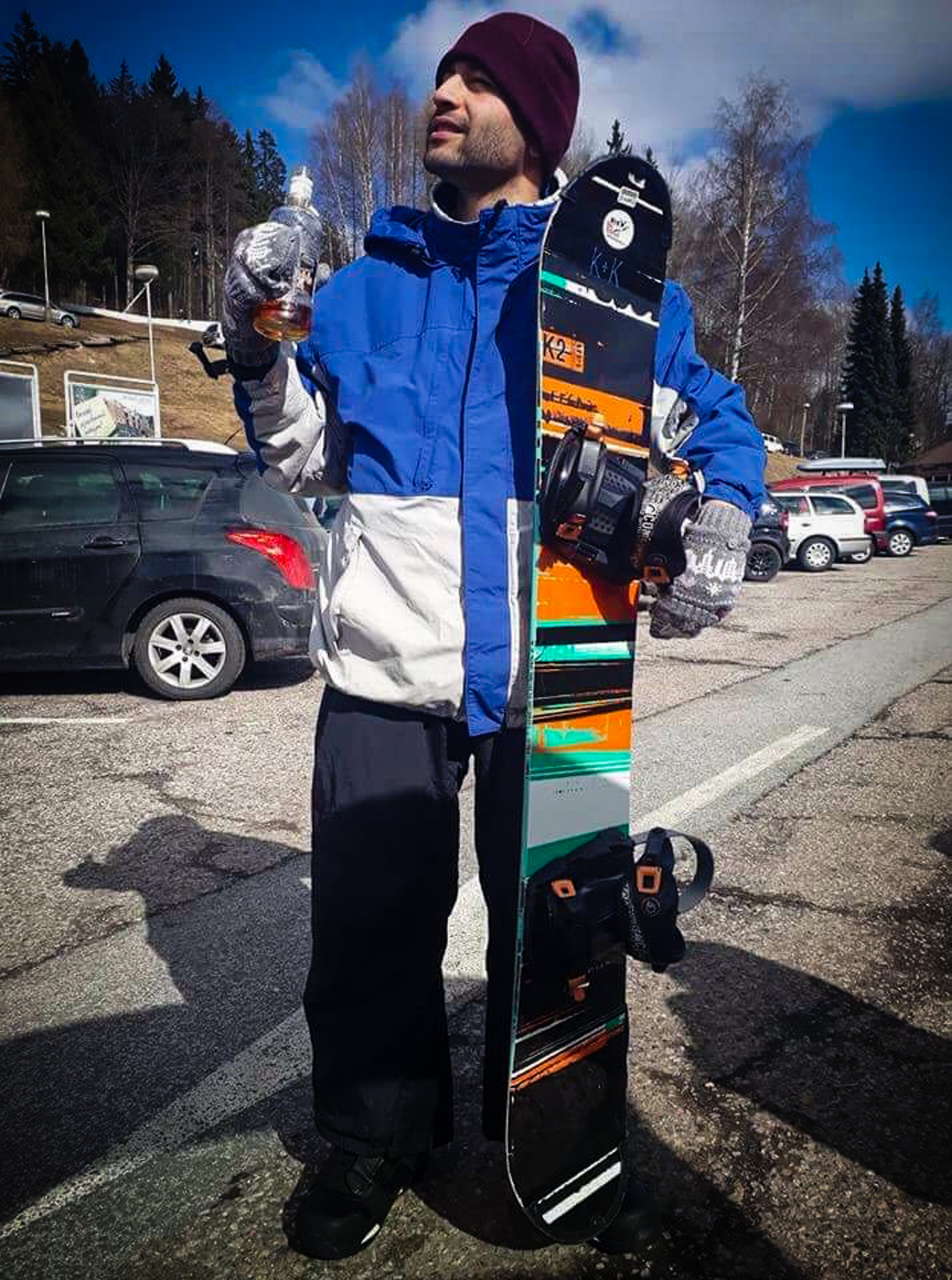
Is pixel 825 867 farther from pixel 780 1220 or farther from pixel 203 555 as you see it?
pixel 203 555

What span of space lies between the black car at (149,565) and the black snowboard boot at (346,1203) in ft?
14.1

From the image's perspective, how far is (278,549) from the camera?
5809mm

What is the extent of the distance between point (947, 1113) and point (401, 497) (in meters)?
1.86

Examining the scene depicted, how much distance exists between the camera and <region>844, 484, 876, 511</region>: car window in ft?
63.7

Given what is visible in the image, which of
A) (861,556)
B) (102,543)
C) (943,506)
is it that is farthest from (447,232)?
(943,506)

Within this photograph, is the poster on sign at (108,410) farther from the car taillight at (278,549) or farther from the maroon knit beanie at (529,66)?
the maroon knit beanie at (529,66)

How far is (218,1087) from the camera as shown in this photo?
2.03 meters

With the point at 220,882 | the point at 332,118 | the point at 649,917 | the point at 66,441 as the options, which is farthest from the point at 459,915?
the point at 332,118

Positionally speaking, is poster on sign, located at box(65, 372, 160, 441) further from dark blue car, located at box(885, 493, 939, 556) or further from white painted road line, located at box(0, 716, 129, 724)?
dark blue car, located at box(885, 493, 939, 556)

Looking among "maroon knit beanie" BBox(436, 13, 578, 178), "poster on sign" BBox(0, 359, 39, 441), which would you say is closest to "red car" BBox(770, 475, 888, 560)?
"poster on sign" BBox(0, 359, 39, 441)

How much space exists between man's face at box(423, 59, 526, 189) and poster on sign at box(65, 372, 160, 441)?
1633 centimetres

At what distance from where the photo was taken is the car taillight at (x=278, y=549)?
579 centimetres

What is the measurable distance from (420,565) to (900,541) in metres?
23.3

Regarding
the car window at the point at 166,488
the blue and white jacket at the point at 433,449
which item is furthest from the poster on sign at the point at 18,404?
the blue and white jacket at the point at 433,449
